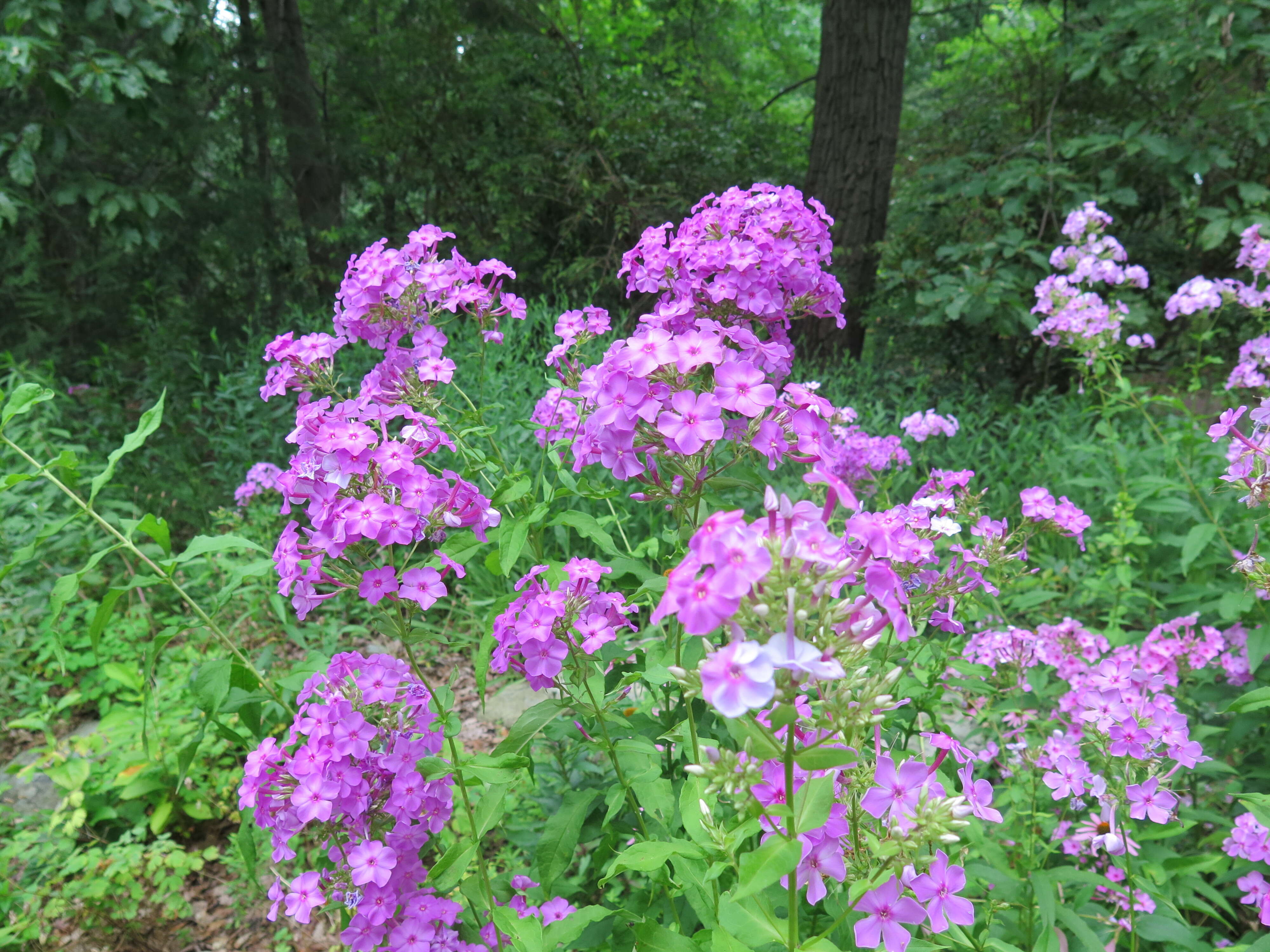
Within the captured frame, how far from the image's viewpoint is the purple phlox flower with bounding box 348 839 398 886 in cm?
144

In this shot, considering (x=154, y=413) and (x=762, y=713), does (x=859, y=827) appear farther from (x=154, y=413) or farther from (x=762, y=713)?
(x=154, y=413)

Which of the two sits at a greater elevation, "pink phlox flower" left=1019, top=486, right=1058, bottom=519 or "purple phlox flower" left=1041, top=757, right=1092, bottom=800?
"pink phlox flower" left=1019, top=486, right=1058, bottom=519

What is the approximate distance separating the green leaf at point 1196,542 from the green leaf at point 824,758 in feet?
7.63

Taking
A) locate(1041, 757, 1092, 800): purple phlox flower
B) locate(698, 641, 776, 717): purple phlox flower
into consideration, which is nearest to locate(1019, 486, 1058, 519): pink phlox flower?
locate(1041, 757, 1092, 800): purple phlox flower

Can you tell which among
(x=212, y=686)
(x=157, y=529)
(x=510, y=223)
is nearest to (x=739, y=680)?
(x=212, y=686)

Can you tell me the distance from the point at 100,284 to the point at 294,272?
158cm

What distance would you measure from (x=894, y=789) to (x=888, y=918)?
0.54 feet

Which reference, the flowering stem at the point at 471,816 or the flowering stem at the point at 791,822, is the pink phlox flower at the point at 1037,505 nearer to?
the flowering stem at the point at 791,822

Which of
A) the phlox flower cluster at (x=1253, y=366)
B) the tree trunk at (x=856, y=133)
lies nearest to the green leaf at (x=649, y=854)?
the phlox flower cluster at (x=1253, y=366)

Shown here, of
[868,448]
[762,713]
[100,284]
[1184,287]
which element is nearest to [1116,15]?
[1184,287]

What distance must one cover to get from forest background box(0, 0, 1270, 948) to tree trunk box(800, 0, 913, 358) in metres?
0.02

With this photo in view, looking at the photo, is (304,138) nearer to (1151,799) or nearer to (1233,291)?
(1233,291)

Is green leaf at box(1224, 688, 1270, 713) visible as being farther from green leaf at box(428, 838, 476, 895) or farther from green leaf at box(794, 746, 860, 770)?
green leaf at box(428, 838, 476, 895)

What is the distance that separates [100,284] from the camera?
21.1 ft
